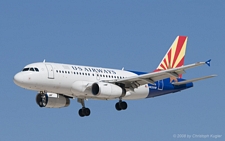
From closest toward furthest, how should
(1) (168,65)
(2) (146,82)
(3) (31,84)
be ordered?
(3) (31,84), (2) (146,82), (1) (168,65)

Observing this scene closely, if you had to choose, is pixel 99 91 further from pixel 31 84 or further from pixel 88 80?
pixel 31 84

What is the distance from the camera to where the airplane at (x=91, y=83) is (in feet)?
237

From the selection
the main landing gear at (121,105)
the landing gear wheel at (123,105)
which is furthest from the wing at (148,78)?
the landing gear wheel at (123,105)

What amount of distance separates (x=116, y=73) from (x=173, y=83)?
22.7 feet

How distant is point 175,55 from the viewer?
8725 centimetres

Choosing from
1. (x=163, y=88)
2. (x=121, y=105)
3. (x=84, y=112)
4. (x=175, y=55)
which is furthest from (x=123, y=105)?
(x=175, y=55)

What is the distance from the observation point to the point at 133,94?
258ft

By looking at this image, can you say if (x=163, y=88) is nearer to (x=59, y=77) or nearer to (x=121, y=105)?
(x=121, y=105)

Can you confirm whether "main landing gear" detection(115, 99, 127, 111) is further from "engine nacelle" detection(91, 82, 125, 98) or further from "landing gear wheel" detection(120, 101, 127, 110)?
"engine nacelle" detection(91, 82, 125, 98)

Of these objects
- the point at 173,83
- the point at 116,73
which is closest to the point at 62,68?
the point at 116,73

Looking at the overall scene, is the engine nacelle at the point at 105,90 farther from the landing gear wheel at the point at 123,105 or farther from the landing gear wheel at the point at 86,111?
the landing gear wheel at the point at 86,111

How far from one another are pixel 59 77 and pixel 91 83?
3.57 metres

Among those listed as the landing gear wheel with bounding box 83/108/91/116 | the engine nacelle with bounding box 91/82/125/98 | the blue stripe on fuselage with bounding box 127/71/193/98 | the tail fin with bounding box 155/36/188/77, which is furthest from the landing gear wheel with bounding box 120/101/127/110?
the tail fin with bounding box 155/36/188/77

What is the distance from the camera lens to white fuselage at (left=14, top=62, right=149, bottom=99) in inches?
2832
